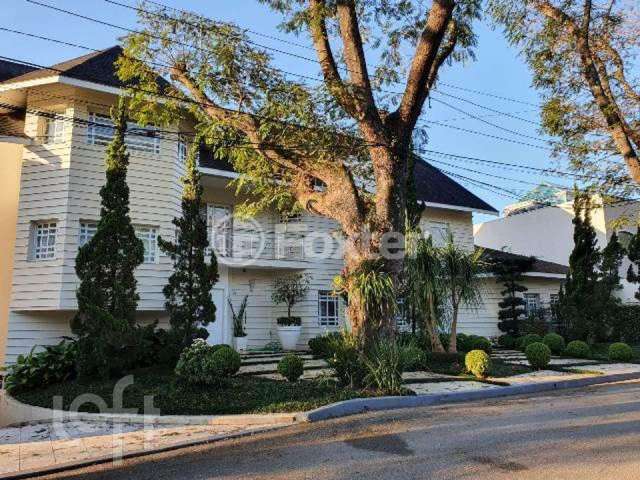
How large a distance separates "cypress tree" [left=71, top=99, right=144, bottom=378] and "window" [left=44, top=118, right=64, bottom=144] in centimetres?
353

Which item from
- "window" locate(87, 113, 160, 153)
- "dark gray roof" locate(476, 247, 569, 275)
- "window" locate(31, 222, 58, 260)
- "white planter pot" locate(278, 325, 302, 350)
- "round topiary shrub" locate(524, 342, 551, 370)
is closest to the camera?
"round topiary shrub" locate(524, 342, 551, 370)

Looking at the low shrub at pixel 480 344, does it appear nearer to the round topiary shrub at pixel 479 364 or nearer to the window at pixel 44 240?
the round topiary shrub at pixel 479 364

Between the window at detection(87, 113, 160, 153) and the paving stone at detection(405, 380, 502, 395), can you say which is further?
the window at detection(87, 113, 160, 153)

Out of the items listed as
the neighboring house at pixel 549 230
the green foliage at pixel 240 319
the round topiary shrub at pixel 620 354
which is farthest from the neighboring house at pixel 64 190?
the neighboring house at pixel 549 230

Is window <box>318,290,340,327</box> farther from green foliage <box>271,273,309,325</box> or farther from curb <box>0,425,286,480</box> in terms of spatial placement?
curb <box>0,425,286,480</box>

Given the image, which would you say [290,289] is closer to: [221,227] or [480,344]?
[221,227]

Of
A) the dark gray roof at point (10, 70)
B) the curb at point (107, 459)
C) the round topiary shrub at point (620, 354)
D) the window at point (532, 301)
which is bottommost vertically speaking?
the curb at point (107, 459)

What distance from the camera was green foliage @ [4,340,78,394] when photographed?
416 inches

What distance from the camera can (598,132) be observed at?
1755 cm

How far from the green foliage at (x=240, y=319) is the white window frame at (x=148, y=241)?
3673mm

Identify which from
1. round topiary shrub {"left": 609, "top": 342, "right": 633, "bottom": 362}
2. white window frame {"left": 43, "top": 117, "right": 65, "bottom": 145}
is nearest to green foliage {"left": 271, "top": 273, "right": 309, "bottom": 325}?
white window frame {"left": 43, "top": 117, "right": 65, "bottom": 145}

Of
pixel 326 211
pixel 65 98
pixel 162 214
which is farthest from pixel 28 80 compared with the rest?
pixel 326 211

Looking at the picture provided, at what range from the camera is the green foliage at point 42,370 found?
34.7 feet

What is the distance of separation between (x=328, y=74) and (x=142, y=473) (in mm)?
8669
